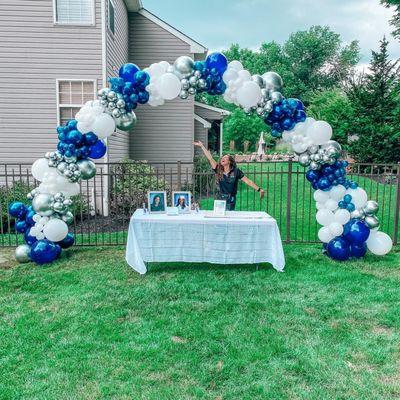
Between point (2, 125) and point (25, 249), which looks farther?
point (2, 125)

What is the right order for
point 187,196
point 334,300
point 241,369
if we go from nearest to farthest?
point 241,369, point 334,300, point 187,196

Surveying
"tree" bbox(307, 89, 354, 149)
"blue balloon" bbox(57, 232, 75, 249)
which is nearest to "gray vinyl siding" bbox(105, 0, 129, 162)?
"blue balloon" bbox(57, 232, 75, 249)

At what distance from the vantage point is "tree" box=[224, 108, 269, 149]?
3984 cm

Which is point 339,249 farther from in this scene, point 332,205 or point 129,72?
point 129,72

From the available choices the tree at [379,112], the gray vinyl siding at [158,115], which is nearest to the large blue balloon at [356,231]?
the gray vinyl siding at [158,115]

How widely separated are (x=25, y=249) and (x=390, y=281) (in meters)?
5.43

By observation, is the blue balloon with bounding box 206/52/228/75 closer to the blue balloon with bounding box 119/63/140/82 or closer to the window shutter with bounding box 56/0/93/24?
the blue balloon with bounding box 119/63/140/82

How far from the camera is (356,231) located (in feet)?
20.5

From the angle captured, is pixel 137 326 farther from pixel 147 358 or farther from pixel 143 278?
pixel 143 278

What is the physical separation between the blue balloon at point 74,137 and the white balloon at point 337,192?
12.8 ft

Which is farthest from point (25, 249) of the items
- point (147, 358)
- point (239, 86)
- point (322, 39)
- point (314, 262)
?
point (322, 39)

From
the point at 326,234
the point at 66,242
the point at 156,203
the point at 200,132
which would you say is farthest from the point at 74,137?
the point at 200,132

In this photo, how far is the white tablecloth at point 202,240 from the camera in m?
5.73

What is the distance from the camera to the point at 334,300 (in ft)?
16.0
